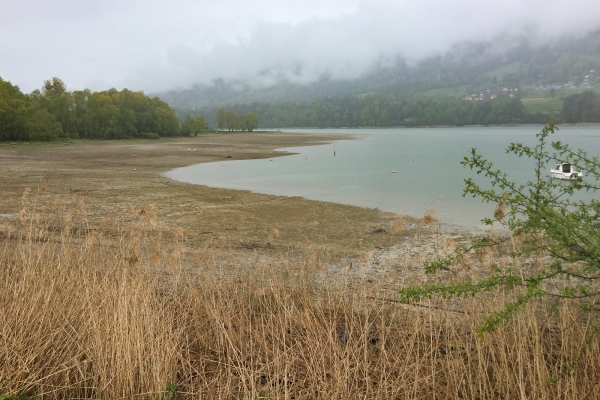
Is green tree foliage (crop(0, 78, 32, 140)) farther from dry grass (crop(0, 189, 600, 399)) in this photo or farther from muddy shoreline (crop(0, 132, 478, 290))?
dry grass (crop(0, 189, 600, 399))

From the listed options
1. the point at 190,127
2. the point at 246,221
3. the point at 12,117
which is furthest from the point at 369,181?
the point at 190,127

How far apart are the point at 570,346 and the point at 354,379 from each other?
2.54 m

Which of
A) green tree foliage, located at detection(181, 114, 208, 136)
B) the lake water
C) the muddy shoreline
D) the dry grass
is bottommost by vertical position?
the lake water

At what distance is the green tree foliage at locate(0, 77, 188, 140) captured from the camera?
189 feet

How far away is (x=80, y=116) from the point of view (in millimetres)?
70188

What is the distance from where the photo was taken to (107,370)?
475 centimetres

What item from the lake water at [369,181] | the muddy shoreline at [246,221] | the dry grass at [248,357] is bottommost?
the lake water at [369,181]

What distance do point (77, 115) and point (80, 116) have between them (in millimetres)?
459

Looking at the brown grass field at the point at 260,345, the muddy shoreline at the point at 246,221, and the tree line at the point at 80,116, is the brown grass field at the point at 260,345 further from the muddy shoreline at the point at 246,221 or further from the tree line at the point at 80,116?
the tree line at the point at 80,116

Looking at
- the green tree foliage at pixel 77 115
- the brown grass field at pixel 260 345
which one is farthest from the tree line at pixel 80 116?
the brown grass field at pixel 260 345

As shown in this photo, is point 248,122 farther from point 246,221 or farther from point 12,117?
point 246,221

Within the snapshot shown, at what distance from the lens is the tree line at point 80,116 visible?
57625 millimetres

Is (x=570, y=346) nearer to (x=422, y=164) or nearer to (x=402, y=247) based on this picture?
(x=402, y=247)

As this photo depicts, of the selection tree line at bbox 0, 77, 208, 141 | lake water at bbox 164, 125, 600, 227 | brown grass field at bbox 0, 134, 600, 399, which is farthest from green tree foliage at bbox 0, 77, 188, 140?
brown grass field at bbox 0, 134, 600, 399
